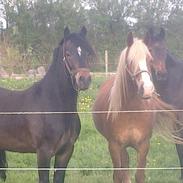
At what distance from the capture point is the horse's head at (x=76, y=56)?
4.72m

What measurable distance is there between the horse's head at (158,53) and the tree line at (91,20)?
59.9 ft

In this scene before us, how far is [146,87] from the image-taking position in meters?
4.43

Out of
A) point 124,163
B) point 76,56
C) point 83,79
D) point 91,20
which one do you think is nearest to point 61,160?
point 124,163

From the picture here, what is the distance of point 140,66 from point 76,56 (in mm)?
711

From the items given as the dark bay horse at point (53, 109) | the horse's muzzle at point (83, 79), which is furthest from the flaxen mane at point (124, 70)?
the horse's muzzle at point (83, 79)

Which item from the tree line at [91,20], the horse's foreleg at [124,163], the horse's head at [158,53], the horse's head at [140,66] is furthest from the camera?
the tree line at [91,20]

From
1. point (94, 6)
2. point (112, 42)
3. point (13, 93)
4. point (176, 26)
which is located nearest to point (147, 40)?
point (13, 93)

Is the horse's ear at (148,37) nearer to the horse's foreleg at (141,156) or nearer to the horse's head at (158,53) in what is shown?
the horse's head at (158,53)

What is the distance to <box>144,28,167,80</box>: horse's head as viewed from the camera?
5.65 metres

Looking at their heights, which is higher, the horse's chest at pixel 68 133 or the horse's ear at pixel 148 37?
the horse's ear at pixel 148 37

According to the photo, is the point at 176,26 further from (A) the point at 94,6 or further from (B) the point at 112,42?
(A) the point at 94,6

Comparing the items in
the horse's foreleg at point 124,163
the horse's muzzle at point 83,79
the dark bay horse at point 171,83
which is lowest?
the horse's foreleg at point 124,163

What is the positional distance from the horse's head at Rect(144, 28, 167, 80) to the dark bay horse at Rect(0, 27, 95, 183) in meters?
1.06

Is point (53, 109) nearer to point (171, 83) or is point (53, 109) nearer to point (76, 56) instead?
point (76, 56)
